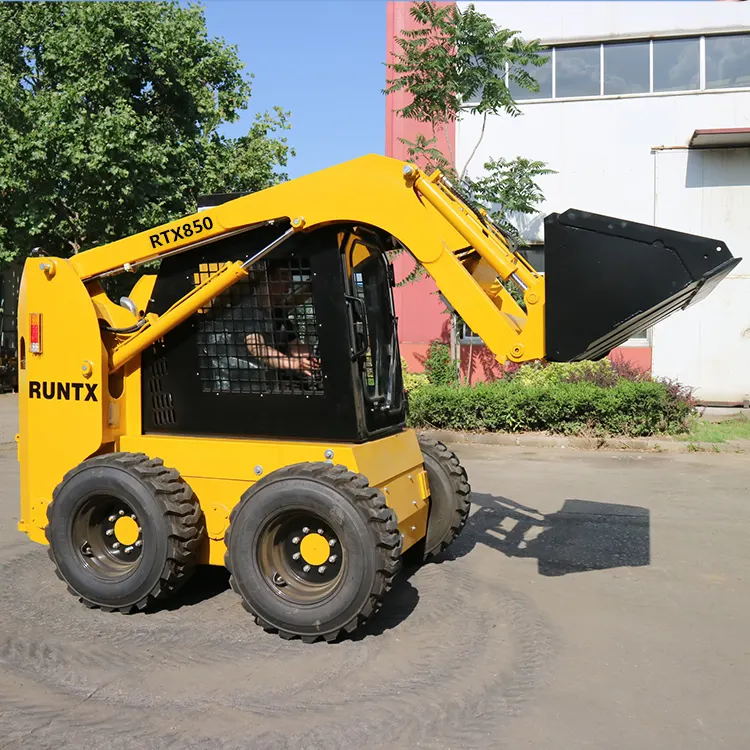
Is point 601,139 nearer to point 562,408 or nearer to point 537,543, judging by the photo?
point 562,408

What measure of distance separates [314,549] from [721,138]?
1441cm

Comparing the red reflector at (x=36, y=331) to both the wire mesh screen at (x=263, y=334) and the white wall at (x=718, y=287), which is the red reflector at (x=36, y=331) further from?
the white wall at (x=718, y=287)

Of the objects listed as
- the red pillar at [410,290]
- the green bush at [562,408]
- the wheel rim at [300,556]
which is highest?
the red pillar at [410,290]

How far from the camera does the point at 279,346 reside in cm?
478

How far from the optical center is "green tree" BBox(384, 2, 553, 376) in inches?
526

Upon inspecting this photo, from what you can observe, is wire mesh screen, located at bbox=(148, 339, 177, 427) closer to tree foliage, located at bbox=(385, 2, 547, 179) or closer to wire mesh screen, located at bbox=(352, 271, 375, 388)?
wire mesh screen, located at bbox=(352, 271, 375, 388)

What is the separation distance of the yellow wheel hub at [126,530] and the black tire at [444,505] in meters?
1.99

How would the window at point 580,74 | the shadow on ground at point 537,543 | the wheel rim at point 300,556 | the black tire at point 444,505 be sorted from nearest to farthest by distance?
the wheel rim at point 300,556, the shadow on ground at point 537,543, the black tire at point 444,505, the window at point 580,74

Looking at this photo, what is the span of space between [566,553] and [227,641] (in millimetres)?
2841

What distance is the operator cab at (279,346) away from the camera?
4617 mm

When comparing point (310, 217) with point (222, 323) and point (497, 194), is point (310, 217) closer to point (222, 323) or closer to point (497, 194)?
point (222, 323)

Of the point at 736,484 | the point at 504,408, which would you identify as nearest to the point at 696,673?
the point at 736,484

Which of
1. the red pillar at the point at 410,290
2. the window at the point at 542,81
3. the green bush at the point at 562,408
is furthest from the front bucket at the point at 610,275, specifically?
the window at the point at 542,81

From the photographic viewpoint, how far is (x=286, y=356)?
477 cm
